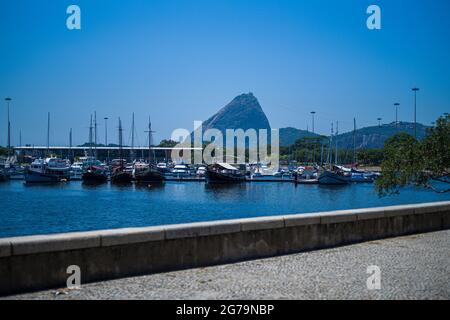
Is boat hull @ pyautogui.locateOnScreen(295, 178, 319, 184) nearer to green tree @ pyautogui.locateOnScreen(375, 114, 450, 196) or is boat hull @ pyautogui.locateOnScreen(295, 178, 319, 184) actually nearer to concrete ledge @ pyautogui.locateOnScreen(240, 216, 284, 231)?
green tree @ pyautogui.locateOnScreen(375, 114, 450, 196)

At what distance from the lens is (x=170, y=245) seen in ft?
33.5

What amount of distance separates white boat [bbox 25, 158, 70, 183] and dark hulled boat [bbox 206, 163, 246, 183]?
34.3m

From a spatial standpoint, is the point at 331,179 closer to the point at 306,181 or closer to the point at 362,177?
the point at 306,181

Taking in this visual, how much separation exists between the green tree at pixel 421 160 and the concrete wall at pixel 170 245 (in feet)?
45.9

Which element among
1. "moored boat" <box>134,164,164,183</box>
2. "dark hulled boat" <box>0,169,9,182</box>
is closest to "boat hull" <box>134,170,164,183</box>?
"moored boat" <box>134,164,164,183</box>

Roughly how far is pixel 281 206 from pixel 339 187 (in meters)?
46.0

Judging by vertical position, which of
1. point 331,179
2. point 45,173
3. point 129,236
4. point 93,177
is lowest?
point 331,179

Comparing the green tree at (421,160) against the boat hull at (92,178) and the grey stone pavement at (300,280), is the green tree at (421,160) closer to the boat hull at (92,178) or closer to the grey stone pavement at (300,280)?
the grey stone pavement at (300,280)

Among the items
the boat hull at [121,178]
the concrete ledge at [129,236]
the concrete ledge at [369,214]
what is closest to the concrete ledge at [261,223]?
the concrete ledge at [129,236]

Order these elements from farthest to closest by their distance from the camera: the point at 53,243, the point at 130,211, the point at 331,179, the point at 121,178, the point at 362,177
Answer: the point at 362,177, the point at 331,179, the point at 121,178, the point at 130,211, the point at 53,243

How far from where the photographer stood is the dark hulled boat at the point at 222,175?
115 meters

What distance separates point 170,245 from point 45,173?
11141 centimetres

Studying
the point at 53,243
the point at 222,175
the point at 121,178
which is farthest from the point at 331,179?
the point at 53,243
